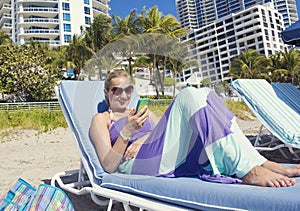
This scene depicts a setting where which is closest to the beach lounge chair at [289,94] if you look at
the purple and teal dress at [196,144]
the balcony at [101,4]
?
the purple and teal dress at [196,144]

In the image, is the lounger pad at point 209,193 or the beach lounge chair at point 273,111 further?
the beach lounge chair at point 273,111

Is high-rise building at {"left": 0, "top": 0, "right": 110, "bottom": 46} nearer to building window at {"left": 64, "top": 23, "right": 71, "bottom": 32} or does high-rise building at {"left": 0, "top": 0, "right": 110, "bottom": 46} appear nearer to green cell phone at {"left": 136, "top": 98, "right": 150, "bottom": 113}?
building window at {"left": 64, "top": 23, "right": 71, "bottom": 32}

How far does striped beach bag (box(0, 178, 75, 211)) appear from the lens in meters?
1.51

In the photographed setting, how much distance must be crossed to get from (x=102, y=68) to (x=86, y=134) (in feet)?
2.10

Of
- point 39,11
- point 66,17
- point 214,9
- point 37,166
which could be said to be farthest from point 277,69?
point 214,9

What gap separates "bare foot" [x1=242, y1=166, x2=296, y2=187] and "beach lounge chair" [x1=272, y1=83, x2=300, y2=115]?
2.29 m

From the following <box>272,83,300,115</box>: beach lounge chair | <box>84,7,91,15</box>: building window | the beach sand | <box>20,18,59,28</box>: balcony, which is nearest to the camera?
the beach sand

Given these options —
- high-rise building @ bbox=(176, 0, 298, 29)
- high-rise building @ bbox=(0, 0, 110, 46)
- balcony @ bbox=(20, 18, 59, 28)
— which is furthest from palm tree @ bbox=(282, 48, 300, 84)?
high-rise building @ bbox=(176, 0, 298, 29)

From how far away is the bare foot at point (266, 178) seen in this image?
1.20 m

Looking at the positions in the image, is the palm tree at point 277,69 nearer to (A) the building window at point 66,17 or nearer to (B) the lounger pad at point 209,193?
(A) the building window at point 66,17

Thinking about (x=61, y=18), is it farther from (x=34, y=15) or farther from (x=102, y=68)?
(x=102, y=68)

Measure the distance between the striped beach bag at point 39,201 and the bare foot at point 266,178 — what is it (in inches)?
41.3

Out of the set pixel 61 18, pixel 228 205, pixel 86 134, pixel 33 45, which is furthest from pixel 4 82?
pixel 61 18

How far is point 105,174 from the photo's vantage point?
166 cm
